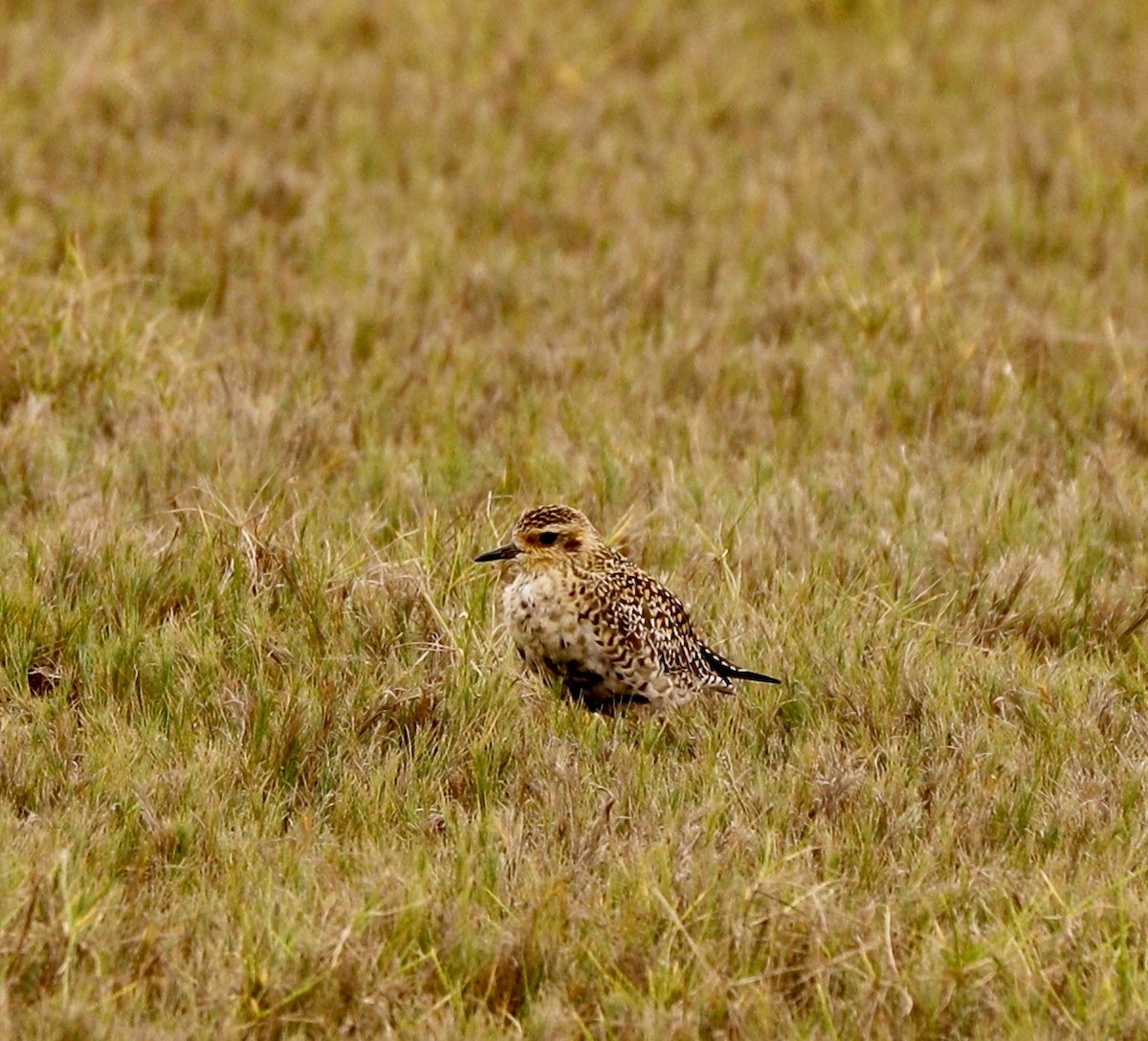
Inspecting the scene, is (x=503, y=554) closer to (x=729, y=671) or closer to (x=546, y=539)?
(x=546, y=539)

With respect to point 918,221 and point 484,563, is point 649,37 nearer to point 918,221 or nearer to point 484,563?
point 918,221

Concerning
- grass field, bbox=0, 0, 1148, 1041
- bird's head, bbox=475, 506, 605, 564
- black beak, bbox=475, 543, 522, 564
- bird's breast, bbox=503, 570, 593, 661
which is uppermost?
bird's head, bbox=475, 506, 605, 564

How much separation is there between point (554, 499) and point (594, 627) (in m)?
1.54

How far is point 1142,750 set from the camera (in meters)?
5.91

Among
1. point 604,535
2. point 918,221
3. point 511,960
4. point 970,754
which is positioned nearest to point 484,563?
point 604,535

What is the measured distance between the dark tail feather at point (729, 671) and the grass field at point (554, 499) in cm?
10

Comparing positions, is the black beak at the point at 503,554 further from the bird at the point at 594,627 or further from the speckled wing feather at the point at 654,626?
the speckled wing feather at the point at 654,626

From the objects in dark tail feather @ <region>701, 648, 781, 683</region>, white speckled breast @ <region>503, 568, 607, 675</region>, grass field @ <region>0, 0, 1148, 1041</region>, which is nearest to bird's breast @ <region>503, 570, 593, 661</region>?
white speckled breast @ <region>503, 568, 607, 675</region>

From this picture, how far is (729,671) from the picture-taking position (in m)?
6.25

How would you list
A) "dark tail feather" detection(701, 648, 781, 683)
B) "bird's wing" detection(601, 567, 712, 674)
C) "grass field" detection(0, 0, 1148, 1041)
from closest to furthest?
"grass field" detection(0, 0, 1148, 1041) < "bird's wing" detection(601, 567, 712, 674) < "dark tail feather" detection(701, 648, 781, 683)

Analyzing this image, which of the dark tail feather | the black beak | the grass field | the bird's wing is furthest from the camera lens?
the black beak

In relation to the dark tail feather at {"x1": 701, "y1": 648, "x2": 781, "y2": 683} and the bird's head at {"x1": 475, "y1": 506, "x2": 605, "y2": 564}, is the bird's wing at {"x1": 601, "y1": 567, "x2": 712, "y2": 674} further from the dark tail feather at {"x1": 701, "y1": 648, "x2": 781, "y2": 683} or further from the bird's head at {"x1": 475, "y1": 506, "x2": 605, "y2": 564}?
the bird's head at {"x1": 475, "y1": 506, "x2": 605, "y2": 564}

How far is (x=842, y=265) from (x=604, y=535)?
3.59 m

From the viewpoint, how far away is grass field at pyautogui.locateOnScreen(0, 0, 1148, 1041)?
4.77 metres
